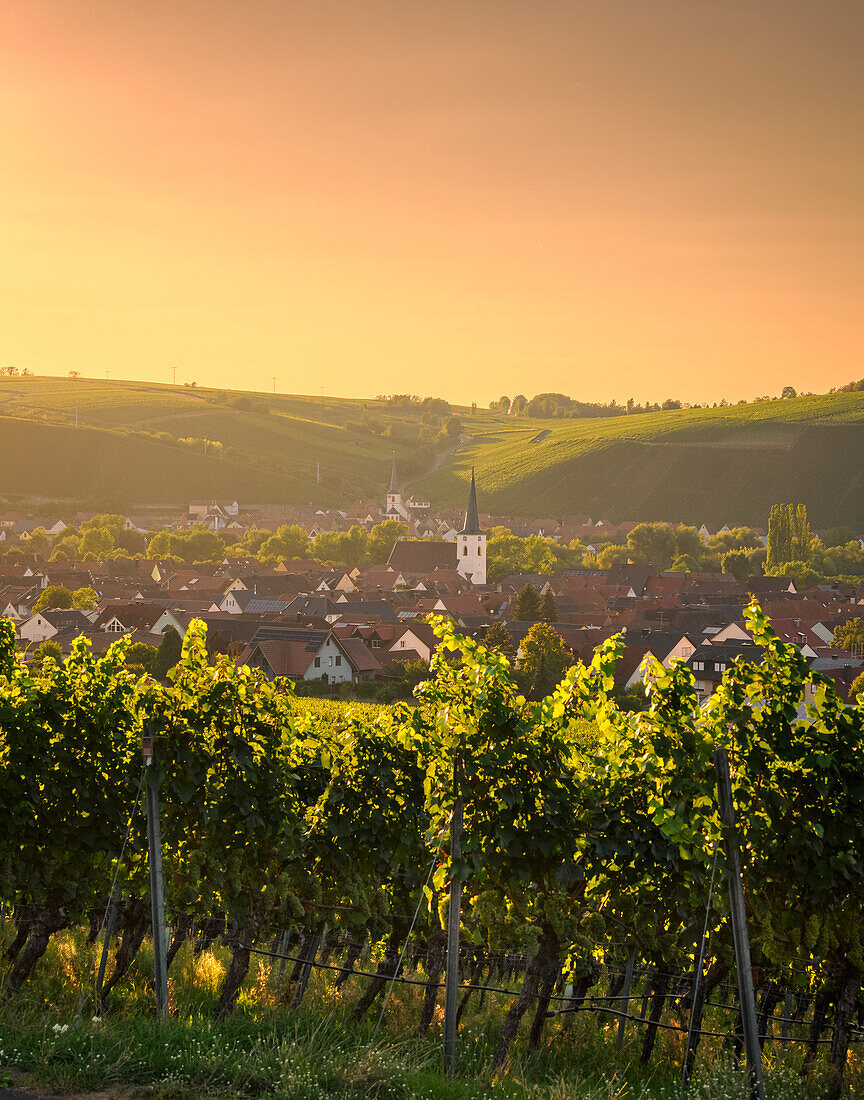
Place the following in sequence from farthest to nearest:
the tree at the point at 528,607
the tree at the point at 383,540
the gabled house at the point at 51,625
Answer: the tree at the point at 383,540 → the tree at the point at 528,607 → the gabled house at the point at 51,625

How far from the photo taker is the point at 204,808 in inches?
400

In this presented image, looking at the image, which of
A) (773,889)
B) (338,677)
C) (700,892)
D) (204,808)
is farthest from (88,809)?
(338,677)

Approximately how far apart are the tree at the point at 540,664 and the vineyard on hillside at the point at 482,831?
1730 inches

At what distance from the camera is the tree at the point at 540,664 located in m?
55.9

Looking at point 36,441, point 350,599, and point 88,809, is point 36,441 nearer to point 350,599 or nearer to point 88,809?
point 350,599

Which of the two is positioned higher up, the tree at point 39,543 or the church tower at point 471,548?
the church tower at point 471,548

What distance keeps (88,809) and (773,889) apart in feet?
22.6

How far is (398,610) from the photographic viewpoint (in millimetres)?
86250

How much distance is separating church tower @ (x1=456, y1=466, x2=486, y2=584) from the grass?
369 feet

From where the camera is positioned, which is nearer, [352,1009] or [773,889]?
[773,889]

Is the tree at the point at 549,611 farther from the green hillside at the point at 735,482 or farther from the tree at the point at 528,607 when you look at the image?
the green hillside at the point at 735,482

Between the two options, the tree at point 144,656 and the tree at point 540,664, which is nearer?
the tree at point 540,664

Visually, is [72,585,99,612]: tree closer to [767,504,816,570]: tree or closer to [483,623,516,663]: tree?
[483,623,516,663]: tree

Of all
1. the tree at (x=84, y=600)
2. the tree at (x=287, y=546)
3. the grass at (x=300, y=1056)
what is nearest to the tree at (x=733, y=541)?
the tree at (x=287, y=546)
